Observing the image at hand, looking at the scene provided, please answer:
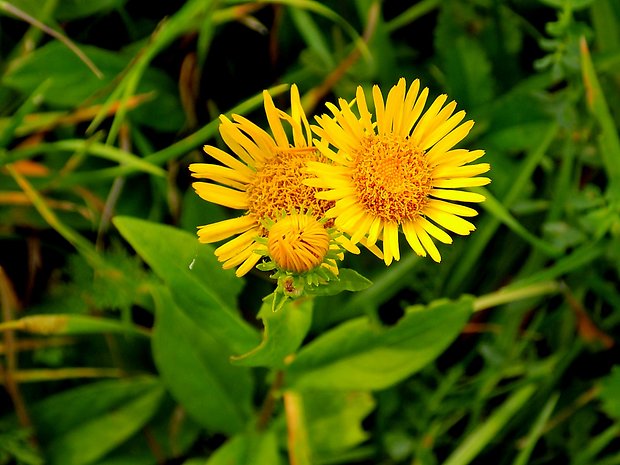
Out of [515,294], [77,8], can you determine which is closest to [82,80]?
[77,8]

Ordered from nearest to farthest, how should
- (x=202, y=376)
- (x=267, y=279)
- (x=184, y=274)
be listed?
(x=184, y=274)
(x=202, y=376)
(x=267, y=279)

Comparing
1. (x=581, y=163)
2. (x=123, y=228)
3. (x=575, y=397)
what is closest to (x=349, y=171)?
(x=123, y=228)

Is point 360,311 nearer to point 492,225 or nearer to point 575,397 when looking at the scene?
point 492,225

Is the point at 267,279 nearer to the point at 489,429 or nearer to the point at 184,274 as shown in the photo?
the point at 184,274

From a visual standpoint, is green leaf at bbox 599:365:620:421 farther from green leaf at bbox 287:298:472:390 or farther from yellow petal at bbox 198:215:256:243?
yellow petal at bbox 198:215:256:243

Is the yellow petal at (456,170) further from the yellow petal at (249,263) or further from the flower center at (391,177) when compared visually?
the yellow petal at (249,263)

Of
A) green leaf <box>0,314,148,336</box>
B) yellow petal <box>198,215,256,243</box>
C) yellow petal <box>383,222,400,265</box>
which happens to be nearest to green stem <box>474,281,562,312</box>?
yellow petal <box>383,222,400,265</box>
